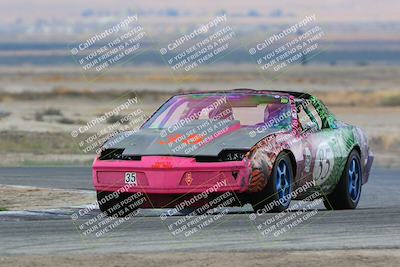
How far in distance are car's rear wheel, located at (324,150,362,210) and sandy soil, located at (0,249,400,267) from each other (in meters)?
5.00

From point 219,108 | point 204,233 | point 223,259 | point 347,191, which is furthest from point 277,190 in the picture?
point 223,259

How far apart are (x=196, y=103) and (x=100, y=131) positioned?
20755 millimetres

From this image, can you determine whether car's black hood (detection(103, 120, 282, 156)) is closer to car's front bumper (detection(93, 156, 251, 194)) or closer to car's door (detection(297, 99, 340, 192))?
car's front bumper (detection(93, 156, 251, 194))

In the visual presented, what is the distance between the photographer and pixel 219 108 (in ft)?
53.5

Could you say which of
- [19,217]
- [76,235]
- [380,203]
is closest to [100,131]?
[380,203]

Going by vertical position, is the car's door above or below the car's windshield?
below

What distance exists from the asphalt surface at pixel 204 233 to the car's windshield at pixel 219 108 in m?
1.08

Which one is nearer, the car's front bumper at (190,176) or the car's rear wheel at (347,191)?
the car's front bumper at (190,176)

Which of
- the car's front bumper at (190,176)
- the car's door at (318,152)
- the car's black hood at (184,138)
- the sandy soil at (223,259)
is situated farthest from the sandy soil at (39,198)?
the sandy soil at (223,259)

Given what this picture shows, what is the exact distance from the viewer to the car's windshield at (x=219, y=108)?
1614 centimetres

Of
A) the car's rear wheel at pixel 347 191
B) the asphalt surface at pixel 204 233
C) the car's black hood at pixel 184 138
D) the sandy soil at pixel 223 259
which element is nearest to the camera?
the sandy soil at pixel 223 259

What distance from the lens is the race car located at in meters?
14.9

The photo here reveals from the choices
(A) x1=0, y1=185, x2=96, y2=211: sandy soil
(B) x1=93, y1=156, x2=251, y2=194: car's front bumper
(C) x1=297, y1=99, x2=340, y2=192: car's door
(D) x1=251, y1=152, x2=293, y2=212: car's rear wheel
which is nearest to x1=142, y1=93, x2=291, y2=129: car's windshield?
(C) x1=297, y1=99, x2=340, y2=192: car's door

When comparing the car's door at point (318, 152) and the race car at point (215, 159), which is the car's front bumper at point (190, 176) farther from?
the car's door at point (318, 152)
